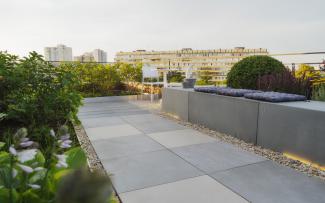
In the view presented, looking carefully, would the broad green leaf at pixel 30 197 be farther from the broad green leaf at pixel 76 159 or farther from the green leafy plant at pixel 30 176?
the broad green leaf at pixel 76 159

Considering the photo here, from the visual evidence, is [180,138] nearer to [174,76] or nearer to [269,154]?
[269,154]

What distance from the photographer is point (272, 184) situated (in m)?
2.09

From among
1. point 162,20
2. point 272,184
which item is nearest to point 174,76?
point 162,20

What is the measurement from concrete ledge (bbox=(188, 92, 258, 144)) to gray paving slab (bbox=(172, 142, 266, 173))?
339mm

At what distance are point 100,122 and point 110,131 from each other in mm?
717

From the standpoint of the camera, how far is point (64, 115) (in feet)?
9.58

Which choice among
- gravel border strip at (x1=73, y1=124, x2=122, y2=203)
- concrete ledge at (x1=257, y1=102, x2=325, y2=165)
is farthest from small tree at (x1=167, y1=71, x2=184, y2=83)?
concrete ledge at (x1=257, y1=102, x2=325, y2=165)

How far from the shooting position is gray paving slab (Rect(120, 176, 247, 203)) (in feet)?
6.10

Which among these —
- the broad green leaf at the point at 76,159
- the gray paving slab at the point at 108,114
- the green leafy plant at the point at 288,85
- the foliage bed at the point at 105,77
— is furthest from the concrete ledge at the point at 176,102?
the broad green leaf at the point at 76,159

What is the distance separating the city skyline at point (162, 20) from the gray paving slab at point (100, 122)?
2.63 meters

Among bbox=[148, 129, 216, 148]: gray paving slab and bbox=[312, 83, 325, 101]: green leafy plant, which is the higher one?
bbox=[312, 83, 325, 101]: green leafy plant

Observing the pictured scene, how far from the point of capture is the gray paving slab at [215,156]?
2521 millimetres

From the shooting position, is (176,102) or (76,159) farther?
(176,102)

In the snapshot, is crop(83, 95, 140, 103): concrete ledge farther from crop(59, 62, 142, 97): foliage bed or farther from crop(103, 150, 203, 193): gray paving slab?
crop(103, 150, 203, 193): gray paving slab
